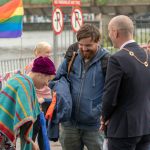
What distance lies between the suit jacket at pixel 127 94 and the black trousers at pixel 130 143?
0.19ft

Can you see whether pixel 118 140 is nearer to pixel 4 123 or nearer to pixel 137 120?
pixel 137 120

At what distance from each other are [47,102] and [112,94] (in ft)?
7.19

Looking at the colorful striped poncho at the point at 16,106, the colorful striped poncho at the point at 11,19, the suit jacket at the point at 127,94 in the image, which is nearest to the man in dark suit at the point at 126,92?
the suit jacket at the point at 127,94

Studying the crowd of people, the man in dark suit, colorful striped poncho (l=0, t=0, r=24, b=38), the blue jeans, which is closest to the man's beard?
the crowd of people

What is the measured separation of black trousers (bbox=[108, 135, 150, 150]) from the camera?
4395 millimetres

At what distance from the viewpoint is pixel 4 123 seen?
416 cm

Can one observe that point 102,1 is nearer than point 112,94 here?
No

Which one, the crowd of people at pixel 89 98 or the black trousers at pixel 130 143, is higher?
the crowd of people at pixel 89 98

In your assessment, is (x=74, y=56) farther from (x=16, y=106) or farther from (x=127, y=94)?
(x=16, y=106)

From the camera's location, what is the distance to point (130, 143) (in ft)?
14.4

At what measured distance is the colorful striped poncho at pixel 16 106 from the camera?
4.09 m

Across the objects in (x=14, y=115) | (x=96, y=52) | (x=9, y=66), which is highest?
(x=96, y=52)

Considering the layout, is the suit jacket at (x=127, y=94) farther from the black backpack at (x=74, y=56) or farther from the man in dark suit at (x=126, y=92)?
the black backpack at (x=74, y=56)

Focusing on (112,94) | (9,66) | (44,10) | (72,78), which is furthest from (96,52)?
(44,10)
